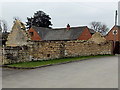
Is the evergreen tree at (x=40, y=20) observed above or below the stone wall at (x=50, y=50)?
above

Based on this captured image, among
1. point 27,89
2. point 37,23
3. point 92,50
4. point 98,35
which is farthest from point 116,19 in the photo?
point 37,23

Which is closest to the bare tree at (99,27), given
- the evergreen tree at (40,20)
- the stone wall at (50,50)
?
the evergreen tree at (40,20)

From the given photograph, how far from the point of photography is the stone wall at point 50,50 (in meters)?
13.4

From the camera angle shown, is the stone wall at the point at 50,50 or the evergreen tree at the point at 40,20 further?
the evergreen tree at the point at 40,20

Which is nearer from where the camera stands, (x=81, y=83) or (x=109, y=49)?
(x=81, y=83)

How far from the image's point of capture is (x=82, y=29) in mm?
42500

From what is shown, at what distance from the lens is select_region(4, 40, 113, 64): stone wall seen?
13398 millimetres

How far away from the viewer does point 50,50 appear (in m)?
16.4

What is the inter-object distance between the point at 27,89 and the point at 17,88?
16.9 inches

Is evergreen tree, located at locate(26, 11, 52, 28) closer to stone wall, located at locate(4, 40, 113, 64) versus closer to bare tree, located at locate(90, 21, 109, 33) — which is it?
bare tree, located at locate(90, 21, 109, 33)

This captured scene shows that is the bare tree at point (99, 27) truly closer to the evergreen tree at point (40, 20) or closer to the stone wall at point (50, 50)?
the evergreen tree at point (40, 20)

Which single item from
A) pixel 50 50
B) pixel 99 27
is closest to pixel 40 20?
pixel 99 27

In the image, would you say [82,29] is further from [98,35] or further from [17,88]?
[17,88]

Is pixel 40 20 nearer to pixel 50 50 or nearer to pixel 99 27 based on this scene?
pixel 99 27
